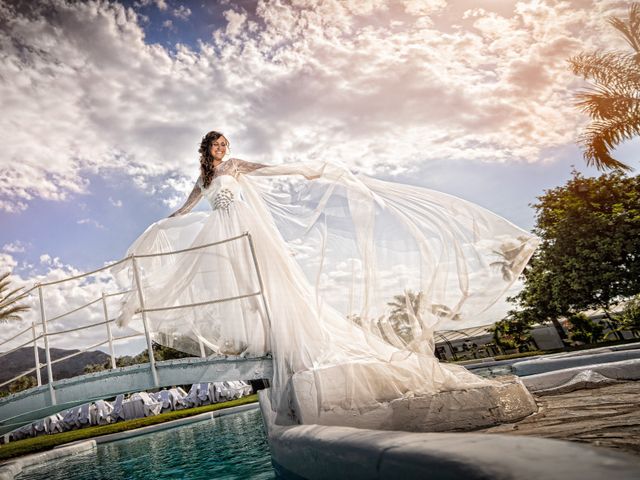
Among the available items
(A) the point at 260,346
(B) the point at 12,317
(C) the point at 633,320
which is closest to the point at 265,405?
(A) the point at 260,346

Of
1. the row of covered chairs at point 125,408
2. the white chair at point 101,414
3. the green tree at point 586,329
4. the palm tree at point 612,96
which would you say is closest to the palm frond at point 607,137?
the palm tree at point 612,96

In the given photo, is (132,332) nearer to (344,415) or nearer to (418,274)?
(344,415)

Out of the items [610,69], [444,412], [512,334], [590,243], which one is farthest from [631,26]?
[512,334]

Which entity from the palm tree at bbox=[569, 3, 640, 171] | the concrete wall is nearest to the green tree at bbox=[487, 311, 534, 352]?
the palm tree at bbox=[569, 3, 640, 171]

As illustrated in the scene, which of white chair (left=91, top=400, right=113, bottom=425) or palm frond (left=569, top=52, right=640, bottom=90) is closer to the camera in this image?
palm frond (left=569, top=52, right=640, bottom=90)

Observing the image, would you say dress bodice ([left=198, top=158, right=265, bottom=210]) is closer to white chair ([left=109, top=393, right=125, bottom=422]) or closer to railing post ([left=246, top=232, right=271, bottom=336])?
railing post ([left=246, top=232, right=271, bottom=336])

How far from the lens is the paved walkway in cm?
205

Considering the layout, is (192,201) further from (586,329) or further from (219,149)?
(586,329)

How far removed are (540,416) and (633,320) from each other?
16.7 metres

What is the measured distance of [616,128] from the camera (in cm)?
1368

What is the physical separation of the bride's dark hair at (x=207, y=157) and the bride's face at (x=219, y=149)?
44 millimetres

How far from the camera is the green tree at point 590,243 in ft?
53.6

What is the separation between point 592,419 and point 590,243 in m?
17.6

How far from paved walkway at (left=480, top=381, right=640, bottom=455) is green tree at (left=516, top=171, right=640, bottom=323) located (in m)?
15.4
